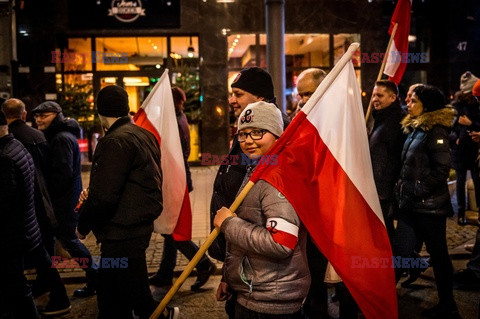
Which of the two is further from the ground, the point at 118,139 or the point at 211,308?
the point at 118,139

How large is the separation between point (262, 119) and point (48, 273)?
3.00m

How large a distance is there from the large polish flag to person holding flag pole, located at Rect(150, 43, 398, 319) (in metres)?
1.79

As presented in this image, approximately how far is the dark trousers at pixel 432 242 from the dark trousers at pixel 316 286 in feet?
3.03

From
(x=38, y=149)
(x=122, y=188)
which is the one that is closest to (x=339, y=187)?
(x=122, y=188)

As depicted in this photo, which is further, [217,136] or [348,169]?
[217,136]

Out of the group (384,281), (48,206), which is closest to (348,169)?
(384,281)

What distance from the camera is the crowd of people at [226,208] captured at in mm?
2834

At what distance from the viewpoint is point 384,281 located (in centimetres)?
292

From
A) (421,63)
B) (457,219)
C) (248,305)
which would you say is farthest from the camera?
(421,63)

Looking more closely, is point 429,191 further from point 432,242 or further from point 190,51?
point 190,51

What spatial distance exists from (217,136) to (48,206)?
11.1 m

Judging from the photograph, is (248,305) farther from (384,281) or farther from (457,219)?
(457,219)

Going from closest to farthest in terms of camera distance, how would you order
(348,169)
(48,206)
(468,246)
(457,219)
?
(348,169)
(48,206)
(468,246)
(457,219)

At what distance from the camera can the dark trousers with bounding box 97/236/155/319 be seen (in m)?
3.80
